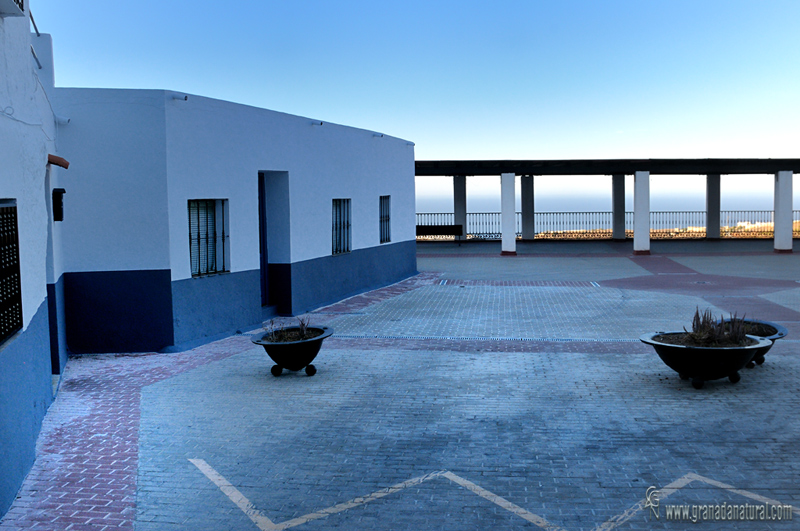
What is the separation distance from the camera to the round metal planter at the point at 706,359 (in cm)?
820

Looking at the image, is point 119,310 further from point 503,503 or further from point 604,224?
point 604,224

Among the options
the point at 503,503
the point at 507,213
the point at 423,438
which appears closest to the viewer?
the point at 503,503

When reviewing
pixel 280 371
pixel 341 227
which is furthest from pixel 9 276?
pixel 341 227

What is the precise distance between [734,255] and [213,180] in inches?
886

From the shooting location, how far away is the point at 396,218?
69.3 feet

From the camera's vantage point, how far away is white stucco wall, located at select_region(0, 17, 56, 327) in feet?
19.7

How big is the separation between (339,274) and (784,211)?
1989cm

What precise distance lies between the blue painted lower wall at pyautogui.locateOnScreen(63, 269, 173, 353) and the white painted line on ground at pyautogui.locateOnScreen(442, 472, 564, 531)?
6872 mm

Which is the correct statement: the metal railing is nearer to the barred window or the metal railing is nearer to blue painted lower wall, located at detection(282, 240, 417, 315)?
blue painted lower wall, located at detection(282, 240, 417, 315)

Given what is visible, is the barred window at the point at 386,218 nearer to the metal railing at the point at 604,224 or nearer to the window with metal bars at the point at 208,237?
the window with metal bars at the point at 208,237

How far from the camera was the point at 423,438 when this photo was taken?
22.9 ft

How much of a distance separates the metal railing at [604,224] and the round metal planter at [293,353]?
22.0 m

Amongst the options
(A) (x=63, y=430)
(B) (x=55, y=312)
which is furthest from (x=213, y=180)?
(A) (x=63, y=430)

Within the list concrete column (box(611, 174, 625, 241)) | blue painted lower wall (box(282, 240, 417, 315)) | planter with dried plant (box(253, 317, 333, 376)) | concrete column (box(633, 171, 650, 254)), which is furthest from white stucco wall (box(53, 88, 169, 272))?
concrete column (box(611, 174, 625, 241))
